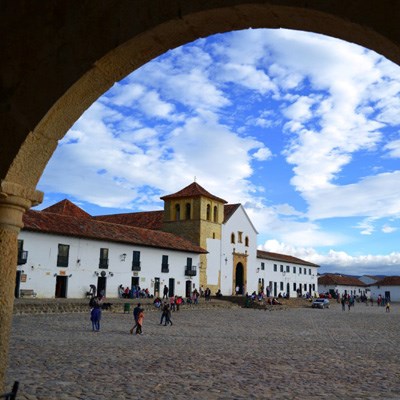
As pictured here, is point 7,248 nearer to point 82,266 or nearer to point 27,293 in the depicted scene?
point 27,293

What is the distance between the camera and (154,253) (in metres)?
34.4

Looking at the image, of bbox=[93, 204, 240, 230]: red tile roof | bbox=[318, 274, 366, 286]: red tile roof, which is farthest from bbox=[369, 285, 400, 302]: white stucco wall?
bbox=[93, 204, 240, 230]: red tile roof

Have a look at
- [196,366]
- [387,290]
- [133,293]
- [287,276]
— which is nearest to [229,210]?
[287,276]

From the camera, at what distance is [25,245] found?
83.7 ft

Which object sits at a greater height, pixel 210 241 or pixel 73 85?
pixel 210 241

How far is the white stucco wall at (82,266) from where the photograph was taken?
26.0 meters

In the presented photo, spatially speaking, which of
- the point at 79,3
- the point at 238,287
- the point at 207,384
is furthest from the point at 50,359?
the point at 238,287

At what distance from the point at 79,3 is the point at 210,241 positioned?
4017 cm

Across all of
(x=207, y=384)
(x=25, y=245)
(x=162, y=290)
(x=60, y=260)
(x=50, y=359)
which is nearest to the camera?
(x=207, y=384)

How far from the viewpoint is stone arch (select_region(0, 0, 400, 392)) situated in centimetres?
291

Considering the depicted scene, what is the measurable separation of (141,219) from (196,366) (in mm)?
41261

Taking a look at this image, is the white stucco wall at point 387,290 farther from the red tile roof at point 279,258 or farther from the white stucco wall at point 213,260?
the white stucco wall at point 213,260

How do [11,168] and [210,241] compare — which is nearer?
[11,168]

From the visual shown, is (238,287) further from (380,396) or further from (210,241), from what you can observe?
(380,396)
